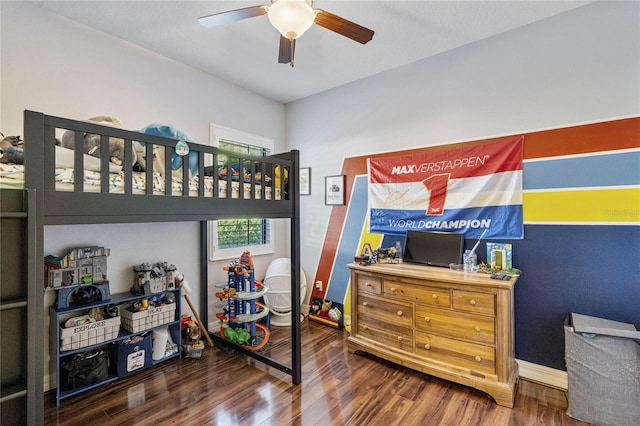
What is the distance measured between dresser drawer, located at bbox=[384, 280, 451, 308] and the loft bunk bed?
4.85 ft

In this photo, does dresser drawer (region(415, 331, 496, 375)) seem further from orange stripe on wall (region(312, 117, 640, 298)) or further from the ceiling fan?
the ceiling fan

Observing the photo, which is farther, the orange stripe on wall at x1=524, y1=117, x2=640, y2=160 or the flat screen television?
the flat screen television

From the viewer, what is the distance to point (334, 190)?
358cm

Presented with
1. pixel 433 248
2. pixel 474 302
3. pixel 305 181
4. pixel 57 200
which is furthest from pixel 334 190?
pixel 57 200

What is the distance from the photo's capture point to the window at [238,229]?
10.9ft

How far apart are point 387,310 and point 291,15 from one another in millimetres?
2261

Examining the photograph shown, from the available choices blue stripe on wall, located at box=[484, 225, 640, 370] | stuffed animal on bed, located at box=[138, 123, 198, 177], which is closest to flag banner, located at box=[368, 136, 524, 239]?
blue stripe on wall, located at box=[484, 225, 640, 370]

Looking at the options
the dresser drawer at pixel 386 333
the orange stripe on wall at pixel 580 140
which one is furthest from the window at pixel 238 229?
the orange stripe on wall at pixel 580 140

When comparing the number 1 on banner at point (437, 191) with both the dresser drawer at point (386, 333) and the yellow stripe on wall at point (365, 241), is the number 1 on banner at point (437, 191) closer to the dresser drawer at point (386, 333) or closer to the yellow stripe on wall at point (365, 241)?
the yellow stripe on wall at point (365, 241)

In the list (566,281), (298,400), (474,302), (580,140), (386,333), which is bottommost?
(298,400)

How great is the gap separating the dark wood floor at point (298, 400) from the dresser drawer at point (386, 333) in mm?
195

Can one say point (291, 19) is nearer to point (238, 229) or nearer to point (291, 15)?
point (291, 15)

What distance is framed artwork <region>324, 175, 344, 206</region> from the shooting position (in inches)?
138

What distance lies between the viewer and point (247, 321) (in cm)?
280
